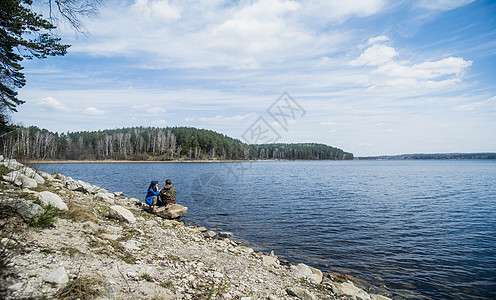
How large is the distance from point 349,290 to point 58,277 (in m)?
8.49

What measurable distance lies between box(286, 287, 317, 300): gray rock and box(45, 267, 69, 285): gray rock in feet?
18.7

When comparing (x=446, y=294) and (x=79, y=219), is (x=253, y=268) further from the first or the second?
(x=446, y=294)

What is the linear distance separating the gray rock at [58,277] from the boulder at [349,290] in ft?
25.2

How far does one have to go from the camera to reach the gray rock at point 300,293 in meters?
7.23

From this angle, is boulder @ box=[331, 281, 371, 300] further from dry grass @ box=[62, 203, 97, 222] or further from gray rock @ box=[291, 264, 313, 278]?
dry grass @ box=[62, 203, 97, 222]

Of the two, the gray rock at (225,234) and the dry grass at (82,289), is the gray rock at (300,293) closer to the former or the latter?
the dry grass at (82,289)

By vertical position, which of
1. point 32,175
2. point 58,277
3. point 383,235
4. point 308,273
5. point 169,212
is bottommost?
point 383,235

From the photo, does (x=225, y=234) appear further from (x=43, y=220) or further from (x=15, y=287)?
(x=15, y=287)

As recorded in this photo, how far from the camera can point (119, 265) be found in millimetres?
6406

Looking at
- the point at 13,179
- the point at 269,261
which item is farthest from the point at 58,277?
the point at 13,179

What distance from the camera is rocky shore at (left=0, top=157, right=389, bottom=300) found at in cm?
490

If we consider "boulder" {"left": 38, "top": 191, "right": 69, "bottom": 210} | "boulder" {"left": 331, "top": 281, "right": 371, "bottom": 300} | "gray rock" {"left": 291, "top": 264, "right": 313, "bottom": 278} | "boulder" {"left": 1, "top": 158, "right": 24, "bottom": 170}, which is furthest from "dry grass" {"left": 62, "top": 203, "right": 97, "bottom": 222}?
"boulder" {"left": 331, "top": 281, "right": 371, "bottom": 300}

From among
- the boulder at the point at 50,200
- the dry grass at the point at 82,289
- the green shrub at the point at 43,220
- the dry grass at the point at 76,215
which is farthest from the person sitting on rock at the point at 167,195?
the dry grass at the point at 82,289

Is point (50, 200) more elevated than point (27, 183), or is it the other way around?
point (27, 183)
